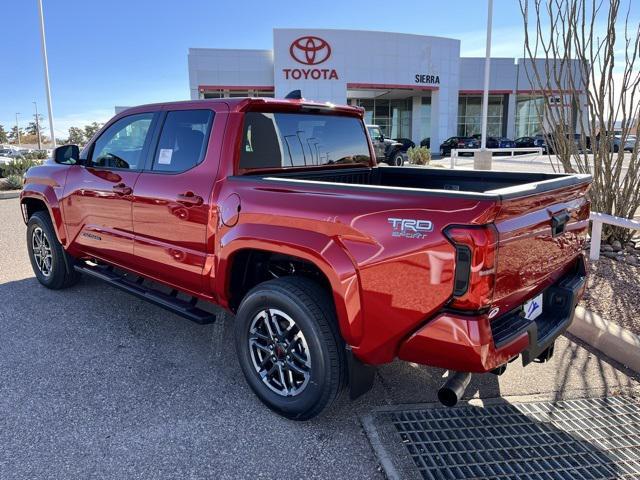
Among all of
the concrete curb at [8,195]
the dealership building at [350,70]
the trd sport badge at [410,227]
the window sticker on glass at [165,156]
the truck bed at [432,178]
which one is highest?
the dealership building at [350,70]

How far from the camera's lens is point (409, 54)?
3428 centimetres

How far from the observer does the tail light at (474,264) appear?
2.13 meters

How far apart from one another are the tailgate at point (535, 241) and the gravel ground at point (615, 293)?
1.49 m

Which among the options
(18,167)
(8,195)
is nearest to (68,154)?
(8,195)

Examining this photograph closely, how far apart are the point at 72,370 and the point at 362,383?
2219mm

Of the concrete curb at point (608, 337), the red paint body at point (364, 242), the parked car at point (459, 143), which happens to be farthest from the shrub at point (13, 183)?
the parked car at point (459, 143)

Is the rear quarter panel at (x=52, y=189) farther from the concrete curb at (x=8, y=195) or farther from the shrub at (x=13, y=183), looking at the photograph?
the shrub at (x=13, y=183)

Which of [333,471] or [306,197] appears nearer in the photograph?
[333,471]

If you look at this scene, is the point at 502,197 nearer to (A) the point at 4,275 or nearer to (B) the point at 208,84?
(A) the point at 4,275

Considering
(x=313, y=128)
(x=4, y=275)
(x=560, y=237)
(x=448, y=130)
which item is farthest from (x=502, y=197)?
(x=448, y=130)

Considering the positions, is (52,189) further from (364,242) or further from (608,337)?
(608,337)

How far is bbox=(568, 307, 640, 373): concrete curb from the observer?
365 cm

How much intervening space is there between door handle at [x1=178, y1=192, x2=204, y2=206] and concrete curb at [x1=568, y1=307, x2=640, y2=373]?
326 centimetres

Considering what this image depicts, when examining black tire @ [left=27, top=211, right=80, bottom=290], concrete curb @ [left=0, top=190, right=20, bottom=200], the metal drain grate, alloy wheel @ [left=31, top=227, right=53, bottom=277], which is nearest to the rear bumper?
the metal drain grate
